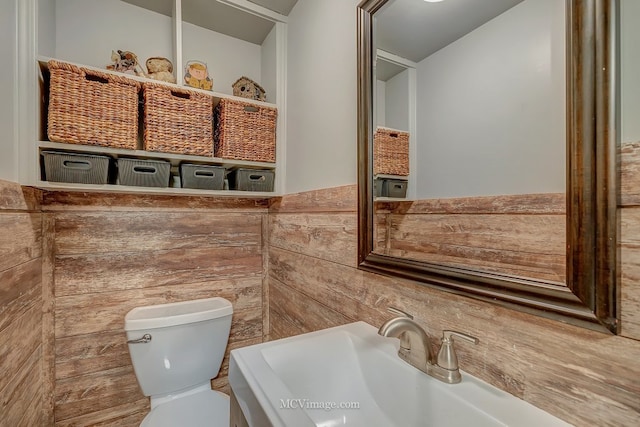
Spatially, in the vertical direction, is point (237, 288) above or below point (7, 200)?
below

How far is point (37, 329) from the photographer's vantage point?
1.21 meters

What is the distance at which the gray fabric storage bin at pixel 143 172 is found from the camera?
1.25 meters

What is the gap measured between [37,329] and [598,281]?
5.99 ft

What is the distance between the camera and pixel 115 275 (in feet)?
4.67

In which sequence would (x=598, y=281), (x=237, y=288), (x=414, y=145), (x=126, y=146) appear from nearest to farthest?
(x=598, y=281) < (x=414, y=145) < (x=126, y=146) < (x=237, y=288)

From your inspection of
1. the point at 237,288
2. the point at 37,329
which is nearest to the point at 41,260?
the point at 37,329

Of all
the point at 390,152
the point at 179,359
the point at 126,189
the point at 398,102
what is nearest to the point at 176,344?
the point at 179,359

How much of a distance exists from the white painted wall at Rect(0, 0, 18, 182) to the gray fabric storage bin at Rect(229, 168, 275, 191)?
80cm

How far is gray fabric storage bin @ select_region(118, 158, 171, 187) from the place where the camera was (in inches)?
49.1

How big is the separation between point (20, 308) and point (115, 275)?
40 cm

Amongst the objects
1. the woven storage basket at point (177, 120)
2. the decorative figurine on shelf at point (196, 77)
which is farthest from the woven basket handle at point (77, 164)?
the decorative figurine on shelf at point (196, 77)

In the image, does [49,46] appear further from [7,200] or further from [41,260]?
[41,260]

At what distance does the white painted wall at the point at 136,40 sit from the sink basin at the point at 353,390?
1.49 meters

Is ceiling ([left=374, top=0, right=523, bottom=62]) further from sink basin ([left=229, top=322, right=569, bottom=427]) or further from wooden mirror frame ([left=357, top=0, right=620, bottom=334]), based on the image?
sink basin ([left=229, top=322, right=569, bottom=427])
